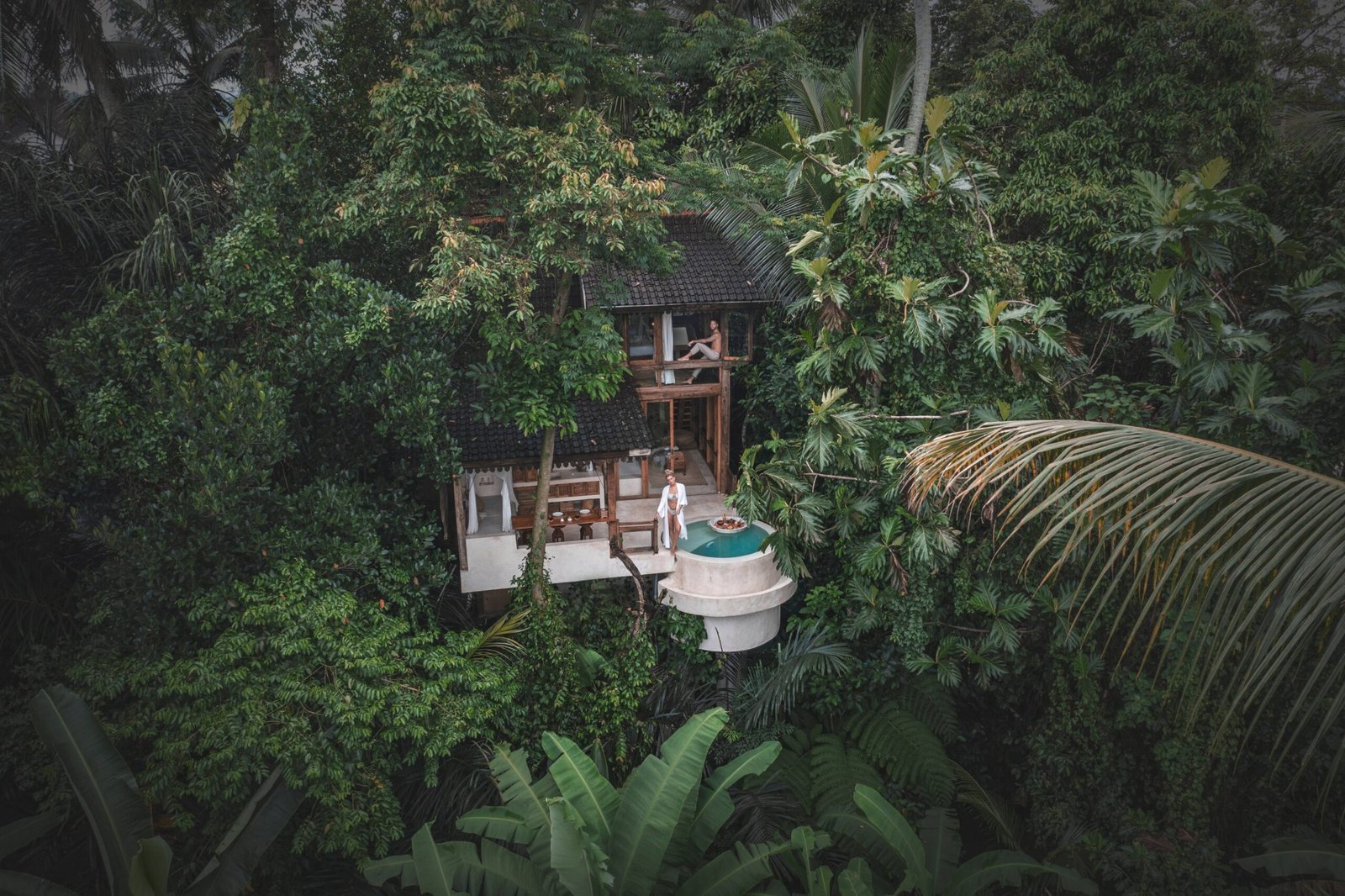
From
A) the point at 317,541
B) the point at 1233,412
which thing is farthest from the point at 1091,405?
the point at 317,541

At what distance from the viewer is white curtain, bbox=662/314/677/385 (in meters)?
15.2

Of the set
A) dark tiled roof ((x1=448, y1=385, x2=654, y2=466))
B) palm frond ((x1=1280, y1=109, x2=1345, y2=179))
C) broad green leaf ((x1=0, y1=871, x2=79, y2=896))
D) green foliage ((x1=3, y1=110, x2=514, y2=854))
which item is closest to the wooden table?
dark tiled roof ((x1=448, y1=385, x2=654, y2=466))

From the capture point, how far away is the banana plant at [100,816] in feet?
25.3

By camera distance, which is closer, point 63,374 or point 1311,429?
point 1311,429

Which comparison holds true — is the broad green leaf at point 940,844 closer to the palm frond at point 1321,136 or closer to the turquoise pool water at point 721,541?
the turquoise pool water at point 721,541

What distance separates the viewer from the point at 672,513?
13.7 meters

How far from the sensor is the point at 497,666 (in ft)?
34.5

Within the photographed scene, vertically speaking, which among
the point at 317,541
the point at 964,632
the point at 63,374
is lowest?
the point at 964,632

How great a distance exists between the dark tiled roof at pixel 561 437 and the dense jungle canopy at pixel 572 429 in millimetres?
689

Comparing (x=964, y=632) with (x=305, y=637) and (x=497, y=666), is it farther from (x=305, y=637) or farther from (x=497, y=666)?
(x=305, y=637)

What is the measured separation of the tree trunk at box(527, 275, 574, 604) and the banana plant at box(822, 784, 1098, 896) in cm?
500

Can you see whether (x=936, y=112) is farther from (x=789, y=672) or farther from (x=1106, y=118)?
(x=789, y=672)

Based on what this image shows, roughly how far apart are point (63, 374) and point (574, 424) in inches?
222

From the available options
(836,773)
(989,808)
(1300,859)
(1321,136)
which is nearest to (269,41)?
(836,773)
